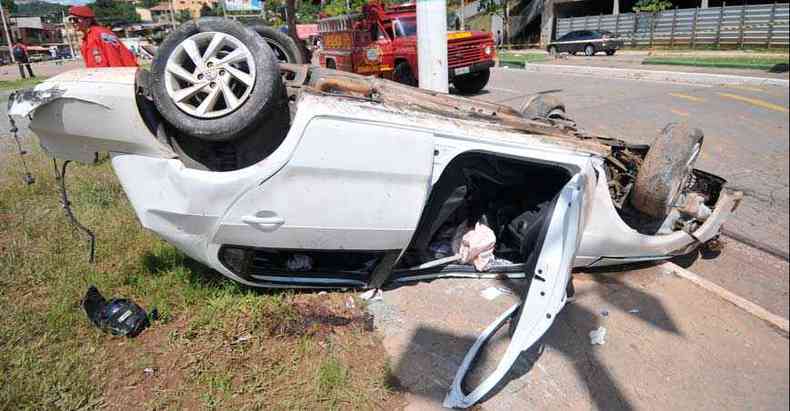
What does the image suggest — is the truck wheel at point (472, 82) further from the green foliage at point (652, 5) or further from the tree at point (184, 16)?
the tree at point (184, 16)

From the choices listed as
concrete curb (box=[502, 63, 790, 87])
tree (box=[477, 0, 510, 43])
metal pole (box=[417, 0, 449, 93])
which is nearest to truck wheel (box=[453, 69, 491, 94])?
metal pole (box=[417, 0, 449, 93])

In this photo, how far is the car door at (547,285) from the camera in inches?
82.4

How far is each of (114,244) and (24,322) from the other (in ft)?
3.31

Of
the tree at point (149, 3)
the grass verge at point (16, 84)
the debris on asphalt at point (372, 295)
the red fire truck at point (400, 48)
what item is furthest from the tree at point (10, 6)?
the tree at point (149, 3)

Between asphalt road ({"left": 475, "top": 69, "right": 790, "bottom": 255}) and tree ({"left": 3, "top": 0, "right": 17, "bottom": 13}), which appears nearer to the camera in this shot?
asphalt road ({"left": 475, "top": 69, "right": 790, "bottom": 255})

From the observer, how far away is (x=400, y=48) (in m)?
10.7

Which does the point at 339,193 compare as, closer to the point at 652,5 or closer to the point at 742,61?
the point at 652,5

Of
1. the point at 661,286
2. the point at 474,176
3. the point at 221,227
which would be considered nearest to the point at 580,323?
the point at 661,286

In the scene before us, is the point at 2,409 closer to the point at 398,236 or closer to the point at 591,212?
the point at 398,236

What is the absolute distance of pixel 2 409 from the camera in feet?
7.27

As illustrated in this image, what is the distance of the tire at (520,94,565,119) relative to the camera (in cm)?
374

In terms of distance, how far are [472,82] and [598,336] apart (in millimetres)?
10006

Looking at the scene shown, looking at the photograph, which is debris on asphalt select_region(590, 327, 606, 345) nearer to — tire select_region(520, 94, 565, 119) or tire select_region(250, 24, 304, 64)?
tire select_region(520, 94, 565, 119)

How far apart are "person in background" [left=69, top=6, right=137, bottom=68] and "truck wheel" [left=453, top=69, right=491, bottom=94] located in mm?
7932
